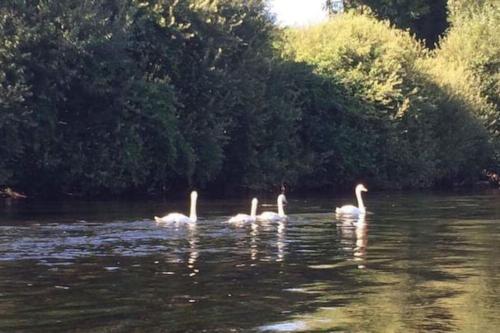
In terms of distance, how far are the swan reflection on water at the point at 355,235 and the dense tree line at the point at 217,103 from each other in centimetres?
1609

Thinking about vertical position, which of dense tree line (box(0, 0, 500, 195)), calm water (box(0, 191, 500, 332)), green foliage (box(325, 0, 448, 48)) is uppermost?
green foliage (box(325, 0, 448, 48))

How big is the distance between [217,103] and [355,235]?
26540 mm

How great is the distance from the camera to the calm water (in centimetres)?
1716

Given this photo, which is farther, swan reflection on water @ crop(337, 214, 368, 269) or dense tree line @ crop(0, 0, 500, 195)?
dense tree line @ crop(0, 0, 500, 195)

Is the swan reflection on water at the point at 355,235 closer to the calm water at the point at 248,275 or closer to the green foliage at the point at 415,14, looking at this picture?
the calm water at the point at 248,275

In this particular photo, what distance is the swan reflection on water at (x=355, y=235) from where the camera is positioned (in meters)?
27.1

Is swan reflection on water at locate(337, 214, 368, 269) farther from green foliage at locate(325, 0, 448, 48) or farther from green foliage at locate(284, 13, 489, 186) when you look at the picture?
green foliage at locate(325, 0, 448, 48)

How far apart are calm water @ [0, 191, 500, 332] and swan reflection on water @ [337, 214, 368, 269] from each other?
0.17 feet

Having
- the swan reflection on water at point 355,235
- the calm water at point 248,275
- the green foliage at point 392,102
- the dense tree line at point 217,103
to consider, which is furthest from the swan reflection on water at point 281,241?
the green foliage at point 392,102

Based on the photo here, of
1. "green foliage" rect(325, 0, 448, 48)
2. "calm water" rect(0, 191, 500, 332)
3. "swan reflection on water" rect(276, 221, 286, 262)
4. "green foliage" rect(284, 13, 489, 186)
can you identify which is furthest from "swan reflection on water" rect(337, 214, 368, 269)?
"green foliage" rect(325, 0, 448, 48)

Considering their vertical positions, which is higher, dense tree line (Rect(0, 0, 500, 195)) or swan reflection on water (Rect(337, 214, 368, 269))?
dense tree line (Rect(0, 0, 500, 195))

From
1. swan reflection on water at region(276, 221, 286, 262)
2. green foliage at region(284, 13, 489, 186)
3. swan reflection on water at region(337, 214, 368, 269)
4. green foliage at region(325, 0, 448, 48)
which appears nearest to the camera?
swan reflection on water at region(276, 221, 286, 262)

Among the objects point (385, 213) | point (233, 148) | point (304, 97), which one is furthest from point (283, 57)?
point (385, 213)

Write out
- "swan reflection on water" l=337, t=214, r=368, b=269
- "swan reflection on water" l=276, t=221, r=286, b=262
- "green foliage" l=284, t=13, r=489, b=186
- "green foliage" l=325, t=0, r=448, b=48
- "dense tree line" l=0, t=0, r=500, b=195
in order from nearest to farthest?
"swan reflection on water" l=276, t=221, r=286, b=262, "swan reflection on water" l=337, t=214, r=368, b=269, "dense tree line" l=0, t=0, r=500, b=195, "green foliage" l=284, t=13, r=489, b=186, "green foliage" l=325, t=0, r=448, b=48
